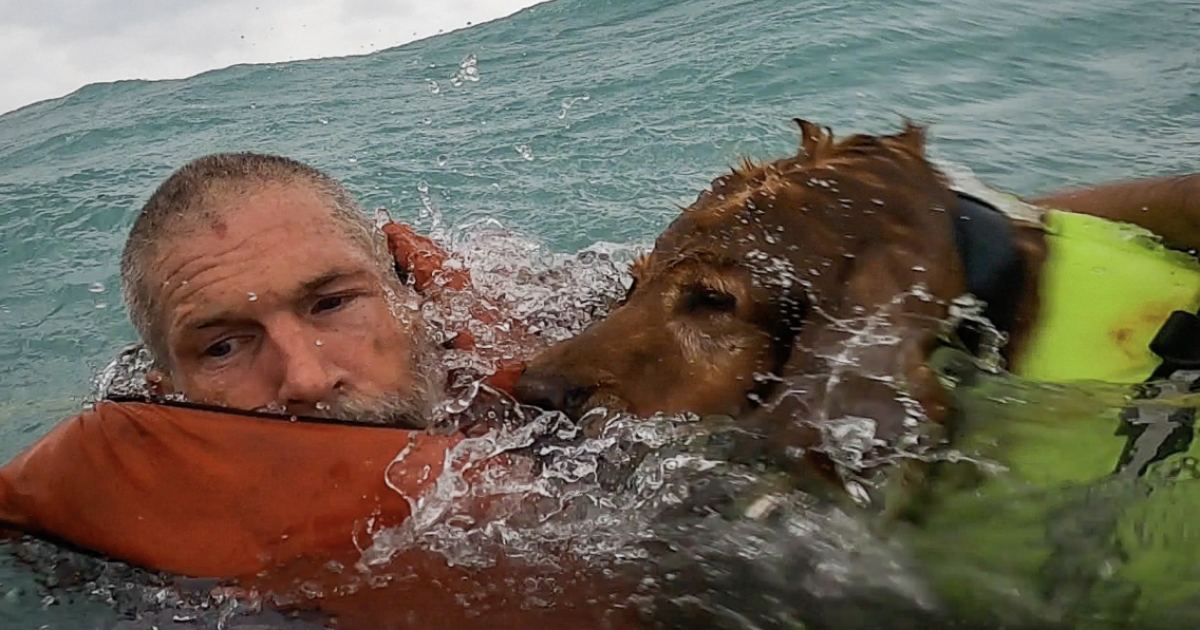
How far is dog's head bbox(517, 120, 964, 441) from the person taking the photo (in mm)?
2760

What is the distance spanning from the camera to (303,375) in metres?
3.26

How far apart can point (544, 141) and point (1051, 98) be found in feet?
12.5

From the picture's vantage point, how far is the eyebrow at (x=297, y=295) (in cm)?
339

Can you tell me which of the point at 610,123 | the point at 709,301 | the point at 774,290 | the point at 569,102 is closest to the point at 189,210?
the point at 709,301

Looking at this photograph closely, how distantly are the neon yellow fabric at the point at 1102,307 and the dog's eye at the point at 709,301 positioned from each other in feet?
2.18

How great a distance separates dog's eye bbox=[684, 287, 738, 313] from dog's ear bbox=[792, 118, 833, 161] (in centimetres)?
48

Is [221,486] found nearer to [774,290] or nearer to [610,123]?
[774,290]

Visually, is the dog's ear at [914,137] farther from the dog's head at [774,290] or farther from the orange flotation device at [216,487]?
the orange flotation device at [216,487]

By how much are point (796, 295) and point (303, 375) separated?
1.33 meters

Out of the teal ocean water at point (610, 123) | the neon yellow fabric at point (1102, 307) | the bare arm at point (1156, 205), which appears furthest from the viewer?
the teal ocean water at point (610, 123)

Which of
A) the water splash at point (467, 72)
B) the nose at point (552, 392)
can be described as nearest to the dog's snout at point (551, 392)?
the nose at point (552, 392)

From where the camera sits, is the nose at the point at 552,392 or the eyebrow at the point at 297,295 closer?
the nose at the point at 552,392

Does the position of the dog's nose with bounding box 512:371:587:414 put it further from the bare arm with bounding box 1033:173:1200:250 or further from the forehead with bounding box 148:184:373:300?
the bare arm with bounding box 1033:173:1200:250

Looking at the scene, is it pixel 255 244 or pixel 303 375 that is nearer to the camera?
pixel 303 375
